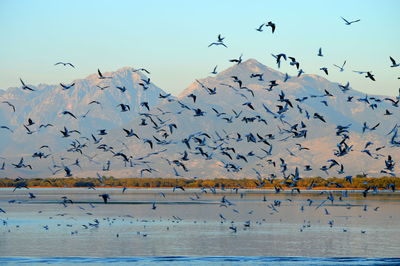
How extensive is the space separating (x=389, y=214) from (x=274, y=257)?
4335 cm

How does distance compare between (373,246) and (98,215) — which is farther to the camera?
(98,215)

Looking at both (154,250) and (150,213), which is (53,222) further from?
(154,250)

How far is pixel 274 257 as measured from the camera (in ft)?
169

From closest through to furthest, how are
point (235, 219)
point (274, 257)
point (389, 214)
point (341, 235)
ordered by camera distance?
1. point (274, 257)
2. point (341, 235)
3. point (235, 219)
4. point (389, 214)

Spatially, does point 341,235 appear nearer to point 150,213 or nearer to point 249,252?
point 249,252

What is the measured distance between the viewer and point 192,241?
199 ft

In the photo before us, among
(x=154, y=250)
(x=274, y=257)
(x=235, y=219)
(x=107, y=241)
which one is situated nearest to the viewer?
(x=274, y=257)

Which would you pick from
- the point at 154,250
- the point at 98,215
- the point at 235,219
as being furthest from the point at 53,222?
the point at 154,250

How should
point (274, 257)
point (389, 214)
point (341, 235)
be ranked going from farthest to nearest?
point (389, 214), point (341, 235), point (274, 257)

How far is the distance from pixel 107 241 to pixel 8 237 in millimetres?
7868

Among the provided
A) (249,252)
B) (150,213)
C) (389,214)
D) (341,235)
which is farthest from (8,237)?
(389,214)

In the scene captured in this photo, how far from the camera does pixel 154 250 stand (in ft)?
180

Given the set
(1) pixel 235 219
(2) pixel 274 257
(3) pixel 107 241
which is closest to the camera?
(2) pixel 274 257

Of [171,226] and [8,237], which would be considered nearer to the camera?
[8,237]
